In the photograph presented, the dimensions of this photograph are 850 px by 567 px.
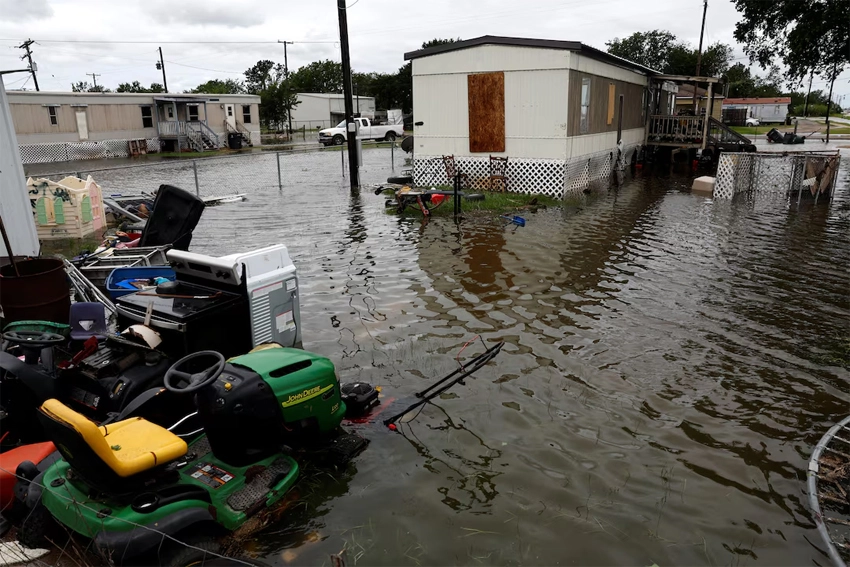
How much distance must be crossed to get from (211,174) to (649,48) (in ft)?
213

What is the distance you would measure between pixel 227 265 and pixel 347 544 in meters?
2.58

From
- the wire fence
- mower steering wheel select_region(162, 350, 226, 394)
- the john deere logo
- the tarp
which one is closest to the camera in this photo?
mower steering wheel select_region(162, 350, 226, 394)

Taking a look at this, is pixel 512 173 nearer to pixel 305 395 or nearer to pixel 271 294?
pixel 271 294

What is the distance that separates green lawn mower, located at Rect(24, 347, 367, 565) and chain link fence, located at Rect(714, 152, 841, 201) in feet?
52.7

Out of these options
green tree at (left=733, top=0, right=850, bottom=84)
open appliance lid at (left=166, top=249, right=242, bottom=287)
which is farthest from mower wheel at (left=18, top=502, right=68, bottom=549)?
green tree at (left=733, top=0, right=850, bottom=84)

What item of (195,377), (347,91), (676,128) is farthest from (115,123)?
(195,377)

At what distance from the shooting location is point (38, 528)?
352cm

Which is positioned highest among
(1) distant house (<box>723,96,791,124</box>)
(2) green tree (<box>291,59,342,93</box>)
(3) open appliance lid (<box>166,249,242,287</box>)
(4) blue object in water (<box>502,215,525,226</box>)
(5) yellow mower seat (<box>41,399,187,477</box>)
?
(2) green tree (<box>291,59,342,93</box>)

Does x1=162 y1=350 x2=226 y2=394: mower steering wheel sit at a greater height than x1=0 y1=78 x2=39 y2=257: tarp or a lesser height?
lesser

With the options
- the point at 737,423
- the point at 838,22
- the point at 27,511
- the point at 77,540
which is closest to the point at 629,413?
the point at 737,423

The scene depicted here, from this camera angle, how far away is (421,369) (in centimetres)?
620

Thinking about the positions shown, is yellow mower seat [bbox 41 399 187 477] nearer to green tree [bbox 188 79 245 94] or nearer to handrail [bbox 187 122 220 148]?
handrail [bbox 187 122 220 148]

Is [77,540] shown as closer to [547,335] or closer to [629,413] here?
[629,413]

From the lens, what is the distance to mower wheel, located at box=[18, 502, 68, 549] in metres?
3.52
